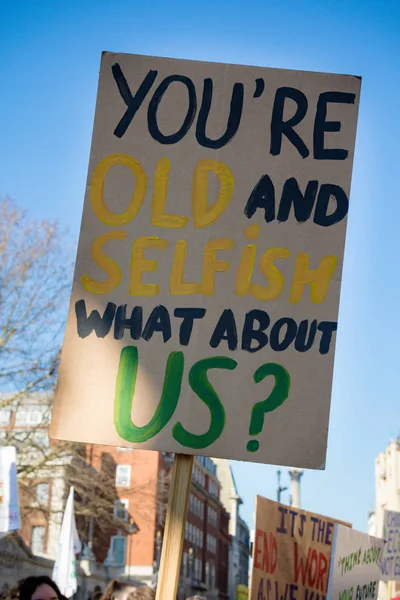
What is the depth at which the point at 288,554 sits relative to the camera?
792cm

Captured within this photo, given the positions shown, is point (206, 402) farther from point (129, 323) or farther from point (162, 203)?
point (162, 203)

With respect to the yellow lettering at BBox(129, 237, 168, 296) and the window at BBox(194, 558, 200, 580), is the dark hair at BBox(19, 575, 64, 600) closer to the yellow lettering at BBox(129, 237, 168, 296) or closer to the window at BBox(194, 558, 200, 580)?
the yellow lettering at BBox(129, 237, 168, 296)

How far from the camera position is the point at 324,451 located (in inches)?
133

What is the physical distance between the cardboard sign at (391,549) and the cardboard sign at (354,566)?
1784 millimetres

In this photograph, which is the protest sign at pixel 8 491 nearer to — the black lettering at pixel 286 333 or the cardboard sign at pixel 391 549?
the cardboard sign at pixel 391 549

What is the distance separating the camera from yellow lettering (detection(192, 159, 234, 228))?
12.0 feet

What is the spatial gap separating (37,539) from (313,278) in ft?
149

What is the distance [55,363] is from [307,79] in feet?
63.3

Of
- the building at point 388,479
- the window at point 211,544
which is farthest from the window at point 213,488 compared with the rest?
the building at point 388,479

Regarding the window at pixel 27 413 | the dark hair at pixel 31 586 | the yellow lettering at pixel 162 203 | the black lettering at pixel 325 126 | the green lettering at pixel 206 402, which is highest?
the window at pixel 27 413

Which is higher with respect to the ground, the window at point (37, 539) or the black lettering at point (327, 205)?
the black lettering at point (327, 205)

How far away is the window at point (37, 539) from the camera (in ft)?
151

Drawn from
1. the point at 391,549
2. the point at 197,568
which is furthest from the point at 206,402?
the point at 197,568

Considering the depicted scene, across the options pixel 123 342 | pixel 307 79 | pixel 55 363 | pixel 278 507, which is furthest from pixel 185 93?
pixel 55 363
